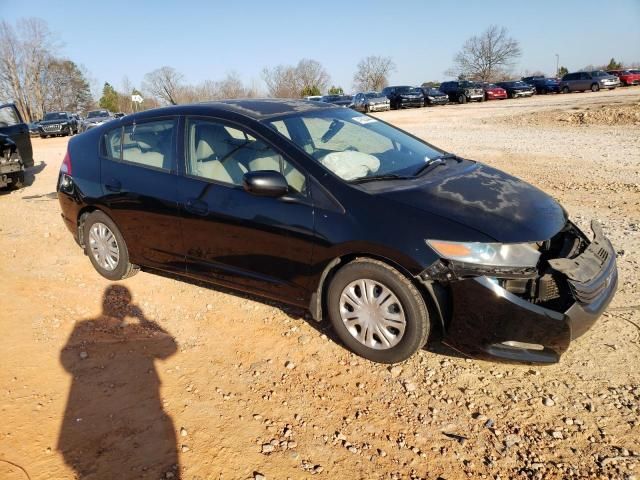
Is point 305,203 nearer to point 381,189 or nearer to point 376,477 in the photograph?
point 381,189

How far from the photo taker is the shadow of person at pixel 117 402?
97.5 inches

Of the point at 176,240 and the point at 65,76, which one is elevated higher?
the point at 65,76

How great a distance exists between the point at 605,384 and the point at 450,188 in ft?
4.97

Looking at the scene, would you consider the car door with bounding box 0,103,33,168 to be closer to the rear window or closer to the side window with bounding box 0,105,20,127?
the side window with bounding box 0,105,20,127

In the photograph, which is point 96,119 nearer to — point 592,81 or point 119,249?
point 119,249

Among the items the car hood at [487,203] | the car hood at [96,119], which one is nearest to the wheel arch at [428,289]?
the car hood at [487,203]

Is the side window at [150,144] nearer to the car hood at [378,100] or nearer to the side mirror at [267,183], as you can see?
the side mirror at [267,183]

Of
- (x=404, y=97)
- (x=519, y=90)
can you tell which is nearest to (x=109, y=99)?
(x=404, y=97)

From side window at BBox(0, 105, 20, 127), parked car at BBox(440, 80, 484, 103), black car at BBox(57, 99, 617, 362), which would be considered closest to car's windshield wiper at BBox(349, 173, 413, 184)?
black car at BBox(57, 99, 617, 362)

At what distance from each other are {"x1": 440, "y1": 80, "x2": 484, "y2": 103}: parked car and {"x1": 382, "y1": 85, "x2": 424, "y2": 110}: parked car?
3.26 meters

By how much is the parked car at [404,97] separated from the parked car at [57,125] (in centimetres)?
2096

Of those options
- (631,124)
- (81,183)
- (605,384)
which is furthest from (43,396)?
(631,124)

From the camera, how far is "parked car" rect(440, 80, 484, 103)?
1452 inches

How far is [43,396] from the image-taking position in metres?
3.05
